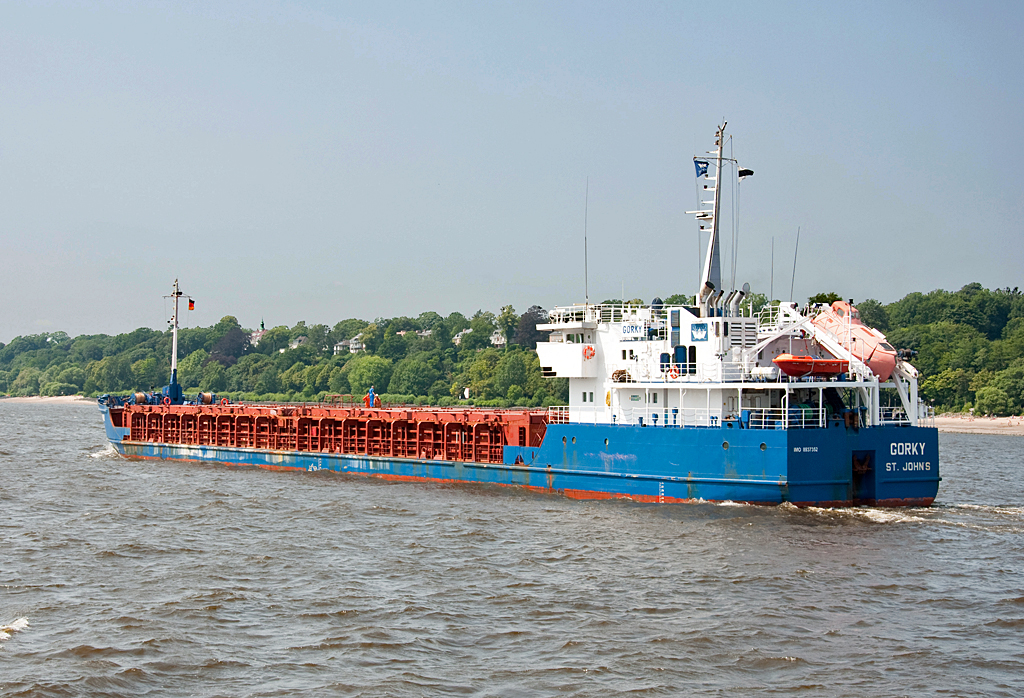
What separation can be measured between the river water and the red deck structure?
13.1ft

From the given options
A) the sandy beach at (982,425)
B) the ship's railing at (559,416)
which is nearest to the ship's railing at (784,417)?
the ship's railing at (559,416)

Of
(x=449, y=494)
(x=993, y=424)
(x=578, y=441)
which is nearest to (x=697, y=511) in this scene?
(x=578, y=441)

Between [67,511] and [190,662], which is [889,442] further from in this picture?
[67,511]

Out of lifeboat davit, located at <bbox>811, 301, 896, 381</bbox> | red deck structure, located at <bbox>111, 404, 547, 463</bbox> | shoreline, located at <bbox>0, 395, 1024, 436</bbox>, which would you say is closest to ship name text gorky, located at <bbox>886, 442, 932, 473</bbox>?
lifeboat davit, located at <bbox>811, 301, 896, 381</bbox>

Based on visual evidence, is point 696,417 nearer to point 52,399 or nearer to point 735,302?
point 735,302

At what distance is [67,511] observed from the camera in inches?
1072

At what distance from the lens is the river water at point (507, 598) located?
13.3m

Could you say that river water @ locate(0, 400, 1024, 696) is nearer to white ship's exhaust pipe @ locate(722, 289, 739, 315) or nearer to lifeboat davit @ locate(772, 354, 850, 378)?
lifeboat davit @ locate(772, 354, 850, 378)

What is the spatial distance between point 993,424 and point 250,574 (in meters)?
69.3

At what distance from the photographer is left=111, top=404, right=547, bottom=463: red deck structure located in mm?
32500

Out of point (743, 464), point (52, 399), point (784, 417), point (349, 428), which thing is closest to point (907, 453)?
point (784, 417)

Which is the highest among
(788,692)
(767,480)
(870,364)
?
(870,364)

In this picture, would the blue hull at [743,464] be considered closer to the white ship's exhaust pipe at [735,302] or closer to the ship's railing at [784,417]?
the ship's railing at [784,417]

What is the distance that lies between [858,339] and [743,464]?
458 cm
